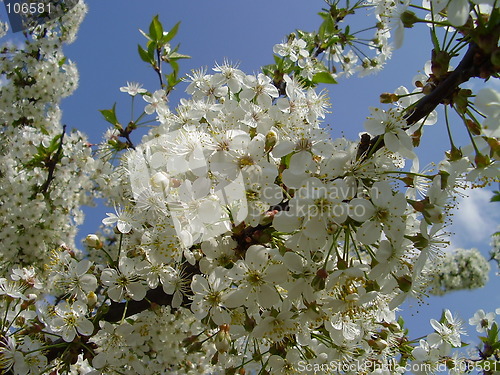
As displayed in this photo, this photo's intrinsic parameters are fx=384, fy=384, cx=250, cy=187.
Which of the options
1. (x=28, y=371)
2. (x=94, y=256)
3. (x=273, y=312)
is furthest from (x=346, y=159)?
(x=94, y=256)

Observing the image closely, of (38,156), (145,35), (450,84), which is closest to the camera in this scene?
(450,84)

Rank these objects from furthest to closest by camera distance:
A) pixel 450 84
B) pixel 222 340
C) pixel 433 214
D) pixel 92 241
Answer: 1. pixel 92 241
2. pixel 222 340
3. pixel 433 214
4. pixel 450 84

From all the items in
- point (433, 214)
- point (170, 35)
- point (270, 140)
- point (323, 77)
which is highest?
point (170, 35)

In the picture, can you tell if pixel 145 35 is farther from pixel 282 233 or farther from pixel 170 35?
pixel 282 233

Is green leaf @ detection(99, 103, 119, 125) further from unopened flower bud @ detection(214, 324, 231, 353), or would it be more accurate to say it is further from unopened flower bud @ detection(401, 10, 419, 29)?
unopened flower bud @ detection(401, 10, 419, 29)

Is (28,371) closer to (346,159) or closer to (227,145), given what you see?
(227,145)

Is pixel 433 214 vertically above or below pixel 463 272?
below

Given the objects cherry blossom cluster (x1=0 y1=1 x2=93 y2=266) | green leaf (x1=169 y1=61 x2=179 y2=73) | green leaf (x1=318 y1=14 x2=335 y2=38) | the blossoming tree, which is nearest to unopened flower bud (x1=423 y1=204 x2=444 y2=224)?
the blossoming tree

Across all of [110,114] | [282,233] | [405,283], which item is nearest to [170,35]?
[110,114]

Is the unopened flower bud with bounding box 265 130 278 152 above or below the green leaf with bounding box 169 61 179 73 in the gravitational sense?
below
